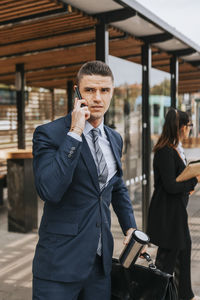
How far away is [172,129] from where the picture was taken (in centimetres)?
350

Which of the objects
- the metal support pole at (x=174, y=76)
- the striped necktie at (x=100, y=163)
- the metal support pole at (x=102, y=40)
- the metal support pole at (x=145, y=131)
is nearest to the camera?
the striped necktie at (x=100, y=163)

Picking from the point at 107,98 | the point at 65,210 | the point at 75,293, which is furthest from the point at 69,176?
the point at 75,293

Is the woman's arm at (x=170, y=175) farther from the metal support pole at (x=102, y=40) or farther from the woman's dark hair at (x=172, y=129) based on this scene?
the metal support pole at (x=102, y=40)

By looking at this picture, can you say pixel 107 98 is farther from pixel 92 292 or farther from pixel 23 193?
pixel 23 193

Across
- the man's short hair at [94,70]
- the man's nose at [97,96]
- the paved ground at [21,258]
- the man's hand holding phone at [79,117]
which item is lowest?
the paved ground at [21,258]

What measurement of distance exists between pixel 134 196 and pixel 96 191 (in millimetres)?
4123

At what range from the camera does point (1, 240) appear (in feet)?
18.8

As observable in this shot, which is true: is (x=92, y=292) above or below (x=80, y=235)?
below

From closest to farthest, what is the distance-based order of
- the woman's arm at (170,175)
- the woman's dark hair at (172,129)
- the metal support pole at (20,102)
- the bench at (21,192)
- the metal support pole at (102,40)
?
the woman's arm at (170,175) < the woman's dark hair at (172,129) < the metal support pole at (102,40) < the bench at (21,192) < the metal support pole at (20,102)

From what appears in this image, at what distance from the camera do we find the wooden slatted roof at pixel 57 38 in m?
3.89

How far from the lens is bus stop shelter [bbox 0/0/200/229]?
3973 mm

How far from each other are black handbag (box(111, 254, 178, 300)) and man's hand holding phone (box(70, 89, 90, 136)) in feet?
2.53

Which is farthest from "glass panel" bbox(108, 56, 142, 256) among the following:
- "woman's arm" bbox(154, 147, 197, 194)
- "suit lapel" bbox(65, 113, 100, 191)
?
"suit lapel" bbox(65, 113, 100, 191)

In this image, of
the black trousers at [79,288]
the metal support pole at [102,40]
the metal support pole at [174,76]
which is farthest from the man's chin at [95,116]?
the metal support pole at [174,76]
